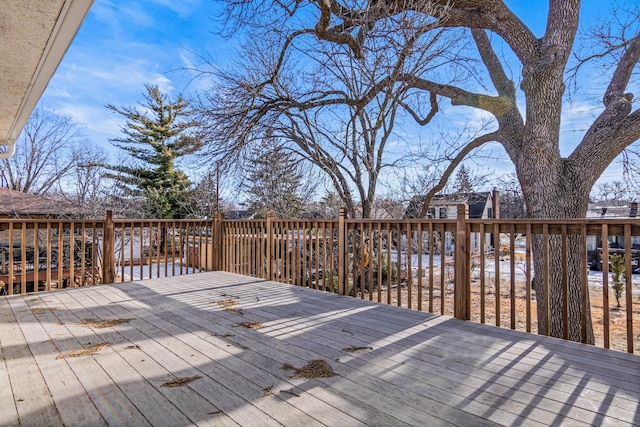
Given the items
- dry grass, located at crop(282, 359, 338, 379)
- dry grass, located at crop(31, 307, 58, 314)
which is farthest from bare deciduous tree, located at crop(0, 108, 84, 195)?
dry grass, located at crop(282, 359, 338, 379)

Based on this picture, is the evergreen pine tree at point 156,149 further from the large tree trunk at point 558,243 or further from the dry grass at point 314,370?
the dry grass at point 314,370

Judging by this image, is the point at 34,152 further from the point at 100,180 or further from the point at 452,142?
the point at 452,142

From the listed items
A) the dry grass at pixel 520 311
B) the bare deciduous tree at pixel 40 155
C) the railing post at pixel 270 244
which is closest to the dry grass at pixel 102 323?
the railing post at pixel 270 244

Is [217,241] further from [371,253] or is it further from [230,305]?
[371,253]

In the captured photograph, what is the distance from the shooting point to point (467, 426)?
59.6 inches

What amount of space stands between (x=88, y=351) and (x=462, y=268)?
3.09m

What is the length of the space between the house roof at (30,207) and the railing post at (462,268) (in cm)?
1044

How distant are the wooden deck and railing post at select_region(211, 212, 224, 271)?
280 cm

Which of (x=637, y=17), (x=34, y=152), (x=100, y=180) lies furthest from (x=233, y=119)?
(x=34, y=152)

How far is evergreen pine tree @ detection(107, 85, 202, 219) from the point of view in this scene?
1678cm

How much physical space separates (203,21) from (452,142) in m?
5.89

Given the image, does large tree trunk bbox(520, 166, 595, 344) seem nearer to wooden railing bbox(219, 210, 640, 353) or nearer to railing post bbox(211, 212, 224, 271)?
wooden railing bbox(219, 210, 640, 353)

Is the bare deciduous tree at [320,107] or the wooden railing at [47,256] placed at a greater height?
the bare deciduous tree at [320,107]

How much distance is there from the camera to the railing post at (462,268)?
3146 mm
